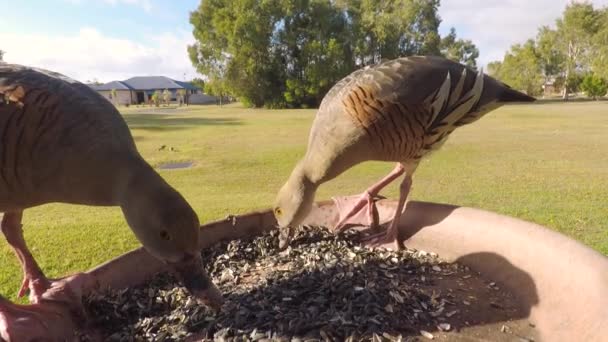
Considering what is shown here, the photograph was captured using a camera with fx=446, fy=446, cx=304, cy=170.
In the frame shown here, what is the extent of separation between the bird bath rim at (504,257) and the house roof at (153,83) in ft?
269

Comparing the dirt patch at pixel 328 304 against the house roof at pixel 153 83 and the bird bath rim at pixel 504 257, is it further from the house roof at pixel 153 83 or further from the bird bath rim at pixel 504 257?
the house roof at pixel 153 83

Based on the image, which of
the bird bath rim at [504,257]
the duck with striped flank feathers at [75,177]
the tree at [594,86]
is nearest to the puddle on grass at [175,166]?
the bird bath rim at [504,257]

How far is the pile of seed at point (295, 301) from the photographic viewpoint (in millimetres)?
2064

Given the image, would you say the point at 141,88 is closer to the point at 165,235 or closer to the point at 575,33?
the point at 575,33

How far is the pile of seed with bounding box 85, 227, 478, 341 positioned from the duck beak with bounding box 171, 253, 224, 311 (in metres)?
0.15

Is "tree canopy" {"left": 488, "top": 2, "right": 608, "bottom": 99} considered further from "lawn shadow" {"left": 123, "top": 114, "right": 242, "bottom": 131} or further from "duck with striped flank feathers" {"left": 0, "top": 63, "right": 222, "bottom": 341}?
"duck with striped flank feathers" {"left": 0, "top": 63, "right": 222, "bottom": 341}

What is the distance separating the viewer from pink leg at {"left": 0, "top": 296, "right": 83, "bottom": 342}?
202 centimetres

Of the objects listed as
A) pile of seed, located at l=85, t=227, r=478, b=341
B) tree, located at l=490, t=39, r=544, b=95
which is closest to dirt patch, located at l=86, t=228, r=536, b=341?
pile of seed, located at l=85, t=227, r=478, b=341

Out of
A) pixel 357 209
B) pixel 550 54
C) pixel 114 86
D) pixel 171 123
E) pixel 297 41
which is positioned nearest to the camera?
pixel 357 209

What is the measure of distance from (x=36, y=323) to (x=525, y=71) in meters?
57.5

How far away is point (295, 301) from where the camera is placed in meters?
2.30

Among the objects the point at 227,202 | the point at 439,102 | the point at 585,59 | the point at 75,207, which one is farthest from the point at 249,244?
the point at 585,59

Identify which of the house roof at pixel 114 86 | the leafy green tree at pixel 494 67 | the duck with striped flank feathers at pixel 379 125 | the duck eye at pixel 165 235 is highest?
the leafy green tree at pixel 494 67

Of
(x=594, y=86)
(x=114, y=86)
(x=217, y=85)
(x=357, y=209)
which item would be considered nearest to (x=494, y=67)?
(x=594, y=86)
